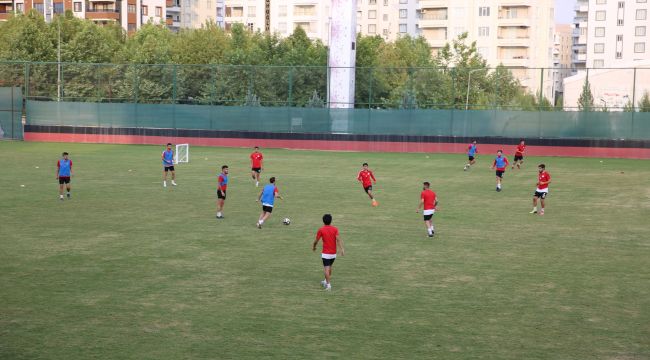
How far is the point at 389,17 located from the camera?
14538cm

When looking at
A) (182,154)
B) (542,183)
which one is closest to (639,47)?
(182,154)

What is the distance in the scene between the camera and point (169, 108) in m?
58.5

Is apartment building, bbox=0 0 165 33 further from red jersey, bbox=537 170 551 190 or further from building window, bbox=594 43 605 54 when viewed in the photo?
red jersey, bbox=537 170 551 190

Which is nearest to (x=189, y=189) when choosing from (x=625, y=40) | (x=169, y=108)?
(x=169, y=108)

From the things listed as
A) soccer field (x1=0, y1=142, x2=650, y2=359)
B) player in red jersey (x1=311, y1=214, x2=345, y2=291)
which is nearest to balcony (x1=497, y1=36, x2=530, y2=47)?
soccer field (x1=0, y1=142, x2=650, y2=359)

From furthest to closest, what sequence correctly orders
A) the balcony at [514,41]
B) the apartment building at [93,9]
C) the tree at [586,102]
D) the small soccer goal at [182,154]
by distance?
the apartment building at [93,9], the balcony at [514,41], the tree at [586,102], the small soccer goal at [182,154]

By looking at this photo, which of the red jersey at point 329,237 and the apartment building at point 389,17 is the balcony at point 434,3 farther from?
the red jersey at point 329,237

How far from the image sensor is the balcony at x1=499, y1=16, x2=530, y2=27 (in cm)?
11669

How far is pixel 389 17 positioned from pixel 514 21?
1314 inches

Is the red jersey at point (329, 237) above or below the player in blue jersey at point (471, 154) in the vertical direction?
below

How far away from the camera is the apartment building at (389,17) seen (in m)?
144

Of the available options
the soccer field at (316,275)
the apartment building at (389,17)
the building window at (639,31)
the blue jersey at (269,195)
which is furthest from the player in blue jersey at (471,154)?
the apartment building at (389,17)

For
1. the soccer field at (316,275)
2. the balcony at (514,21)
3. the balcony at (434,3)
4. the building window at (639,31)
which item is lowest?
the soccer field at (316,275)

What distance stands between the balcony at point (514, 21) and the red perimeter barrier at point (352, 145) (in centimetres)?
6978
